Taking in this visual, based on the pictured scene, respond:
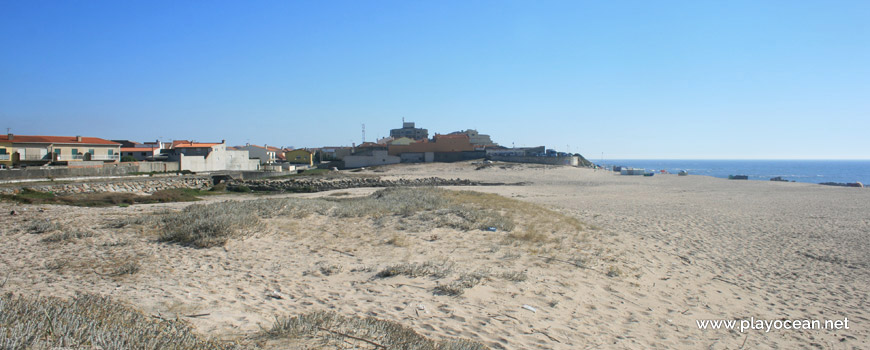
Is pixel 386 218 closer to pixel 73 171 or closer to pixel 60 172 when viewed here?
pixel 60 172

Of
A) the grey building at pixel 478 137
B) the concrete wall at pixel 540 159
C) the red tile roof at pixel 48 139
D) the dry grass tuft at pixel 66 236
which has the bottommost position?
the dry grass tuft at pixel 66 236

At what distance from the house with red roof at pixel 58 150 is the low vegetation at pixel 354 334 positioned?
4544cm

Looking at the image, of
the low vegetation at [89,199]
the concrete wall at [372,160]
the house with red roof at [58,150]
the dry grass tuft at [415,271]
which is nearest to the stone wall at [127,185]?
the low vegetation at [89,199]

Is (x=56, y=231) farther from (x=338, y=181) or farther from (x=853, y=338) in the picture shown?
(x=338, y=181)

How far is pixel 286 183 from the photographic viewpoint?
1645 inches

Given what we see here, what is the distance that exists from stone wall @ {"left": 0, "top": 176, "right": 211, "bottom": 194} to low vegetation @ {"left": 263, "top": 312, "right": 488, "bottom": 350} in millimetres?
27354

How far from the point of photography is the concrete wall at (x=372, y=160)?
216 ft

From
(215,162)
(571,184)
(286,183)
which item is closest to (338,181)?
(286,183)

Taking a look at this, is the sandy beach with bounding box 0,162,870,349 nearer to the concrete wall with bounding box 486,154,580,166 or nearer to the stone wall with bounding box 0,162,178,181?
the stone wall with bounding box 0,162,178,181

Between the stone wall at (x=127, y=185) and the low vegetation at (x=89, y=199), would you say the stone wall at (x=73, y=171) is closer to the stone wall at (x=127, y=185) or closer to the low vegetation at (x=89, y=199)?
the stone wall at (x=127, y=185)

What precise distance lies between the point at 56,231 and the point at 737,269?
52.2 ft

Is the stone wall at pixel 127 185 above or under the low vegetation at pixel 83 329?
under

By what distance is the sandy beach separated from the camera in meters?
6.41

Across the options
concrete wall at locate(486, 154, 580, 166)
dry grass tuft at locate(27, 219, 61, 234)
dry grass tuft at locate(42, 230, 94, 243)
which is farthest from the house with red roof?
concrete wall at locate(486, 154, 580, 166)
